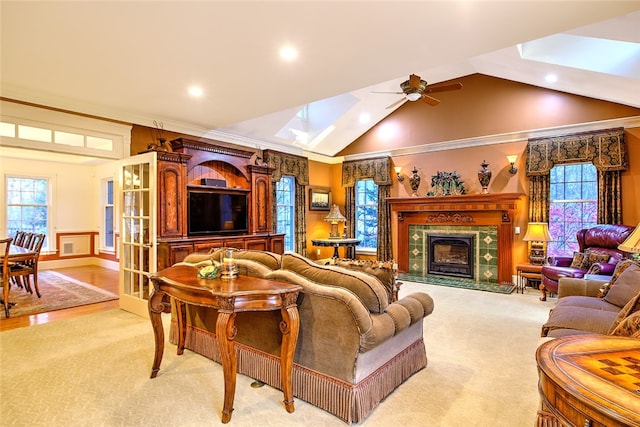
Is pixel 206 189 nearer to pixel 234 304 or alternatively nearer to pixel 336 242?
pixel 336 242

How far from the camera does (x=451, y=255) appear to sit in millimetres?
7168

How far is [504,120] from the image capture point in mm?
6551

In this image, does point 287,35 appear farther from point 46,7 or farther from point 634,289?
point 634,289

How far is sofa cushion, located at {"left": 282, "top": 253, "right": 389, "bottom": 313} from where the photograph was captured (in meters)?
2.36

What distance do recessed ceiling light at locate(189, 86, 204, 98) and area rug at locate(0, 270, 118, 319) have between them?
11.6 feet

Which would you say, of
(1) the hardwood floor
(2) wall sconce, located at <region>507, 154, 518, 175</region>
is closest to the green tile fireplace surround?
(2) wall sconce, located at <region>507, 154, 518, 175</region>

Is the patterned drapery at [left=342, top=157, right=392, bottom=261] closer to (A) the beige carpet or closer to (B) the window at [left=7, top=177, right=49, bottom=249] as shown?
(A) the beige carpet

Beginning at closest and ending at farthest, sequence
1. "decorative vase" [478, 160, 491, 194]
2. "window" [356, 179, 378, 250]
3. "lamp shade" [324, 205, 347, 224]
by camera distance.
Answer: "decorative vase" [478, 160, 491, 194] → "lamp shade" [324, 205, 347, 224] → "window" [356, 179, 378, 250]

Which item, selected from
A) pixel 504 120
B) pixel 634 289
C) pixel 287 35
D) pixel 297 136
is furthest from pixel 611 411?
pixel 297 136

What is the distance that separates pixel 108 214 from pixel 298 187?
197 inches

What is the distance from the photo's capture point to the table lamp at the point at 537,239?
5605mm

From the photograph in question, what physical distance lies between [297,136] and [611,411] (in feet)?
23.5

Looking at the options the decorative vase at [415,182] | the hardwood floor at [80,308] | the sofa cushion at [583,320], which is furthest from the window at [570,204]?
the hardwood floor at [80,308]

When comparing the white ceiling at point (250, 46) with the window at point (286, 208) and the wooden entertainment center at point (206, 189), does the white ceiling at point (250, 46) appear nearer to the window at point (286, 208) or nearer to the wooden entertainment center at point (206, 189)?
the wooden entertainment center at point (206, 189)
